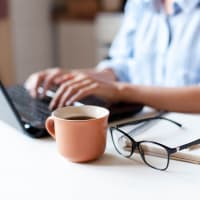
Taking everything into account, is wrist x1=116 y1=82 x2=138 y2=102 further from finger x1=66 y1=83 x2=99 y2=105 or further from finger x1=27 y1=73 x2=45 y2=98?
finger x1=27 y1=73 x2=45 y2=98

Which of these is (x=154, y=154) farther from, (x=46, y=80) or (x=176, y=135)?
(x=46, y=80)

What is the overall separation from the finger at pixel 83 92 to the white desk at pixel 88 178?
186 mm

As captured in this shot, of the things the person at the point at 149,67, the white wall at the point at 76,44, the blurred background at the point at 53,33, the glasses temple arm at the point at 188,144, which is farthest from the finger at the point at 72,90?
the white wall at the point at 76,44

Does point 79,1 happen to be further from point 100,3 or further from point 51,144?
point 51,144

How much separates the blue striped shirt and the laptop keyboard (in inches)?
14.4

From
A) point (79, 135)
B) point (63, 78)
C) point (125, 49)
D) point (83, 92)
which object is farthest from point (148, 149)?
point (125, 49)

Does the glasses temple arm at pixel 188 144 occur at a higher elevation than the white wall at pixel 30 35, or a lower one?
higher

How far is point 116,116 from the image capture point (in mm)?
1050

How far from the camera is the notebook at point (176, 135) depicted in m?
0.82

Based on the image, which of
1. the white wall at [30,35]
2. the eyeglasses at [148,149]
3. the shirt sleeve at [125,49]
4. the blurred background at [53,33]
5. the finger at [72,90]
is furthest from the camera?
the white wall at [30,35]

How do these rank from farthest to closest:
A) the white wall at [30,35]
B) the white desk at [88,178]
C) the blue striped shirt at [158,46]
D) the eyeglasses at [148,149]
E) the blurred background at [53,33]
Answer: the white wall at [30,35] < the blurred background at [53,33] < the blue striped shirt at [158,46] < the eyeglasses at [148,149] < the white desk at [88,178]

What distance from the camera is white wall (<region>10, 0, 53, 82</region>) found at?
3.00 metres

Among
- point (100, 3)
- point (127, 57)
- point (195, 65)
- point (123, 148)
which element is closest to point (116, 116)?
point (123, 148)

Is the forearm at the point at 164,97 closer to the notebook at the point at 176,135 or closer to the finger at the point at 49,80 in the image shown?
the notebook at the point at 176,135
